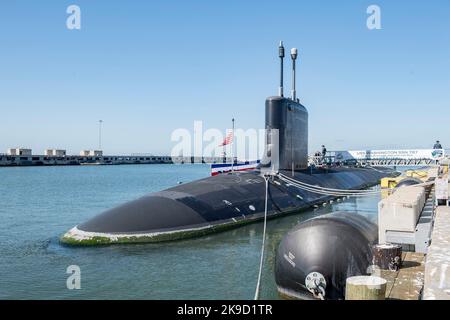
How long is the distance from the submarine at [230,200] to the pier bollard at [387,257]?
9.89m

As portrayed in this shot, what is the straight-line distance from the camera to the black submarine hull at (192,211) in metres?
17.7

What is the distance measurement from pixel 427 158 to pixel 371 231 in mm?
97540

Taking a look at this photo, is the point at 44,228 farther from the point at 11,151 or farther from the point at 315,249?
the point at 11,151

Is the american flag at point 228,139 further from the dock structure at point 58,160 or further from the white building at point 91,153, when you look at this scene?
the white building at point 91,153

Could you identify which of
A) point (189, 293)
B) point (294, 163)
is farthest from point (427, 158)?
point (189, 293)

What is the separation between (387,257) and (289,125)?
59.4 ft

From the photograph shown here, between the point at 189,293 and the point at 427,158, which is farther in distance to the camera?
the point at 427,158

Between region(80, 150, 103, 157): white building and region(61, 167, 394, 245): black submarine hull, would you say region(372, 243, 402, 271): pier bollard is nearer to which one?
region(61, 167, 394, 245): black submarine hull

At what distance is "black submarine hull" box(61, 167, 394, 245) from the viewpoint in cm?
1766

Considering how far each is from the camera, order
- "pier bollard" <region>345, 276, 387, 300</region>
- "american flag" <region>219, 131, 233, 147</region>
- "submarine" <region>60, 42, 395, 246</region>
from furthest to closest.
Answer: "american flag" <region>219, 131, 233, 147</region>, "submarine" <region>60, 42, 395, 246</region>, "pier bollard" <region>345, 276, 387, 300</region>

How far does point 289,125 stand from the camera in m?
27.4

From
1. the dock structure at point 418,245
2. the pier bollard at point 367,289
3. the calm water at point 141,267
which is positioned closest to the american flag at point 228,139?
the calm water at point 141,267

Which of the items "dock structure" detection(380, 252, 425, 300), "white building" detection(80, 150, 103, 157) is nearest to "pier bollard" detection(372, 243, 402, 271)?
"dock structure" detection(380, 252, 425, 300)
